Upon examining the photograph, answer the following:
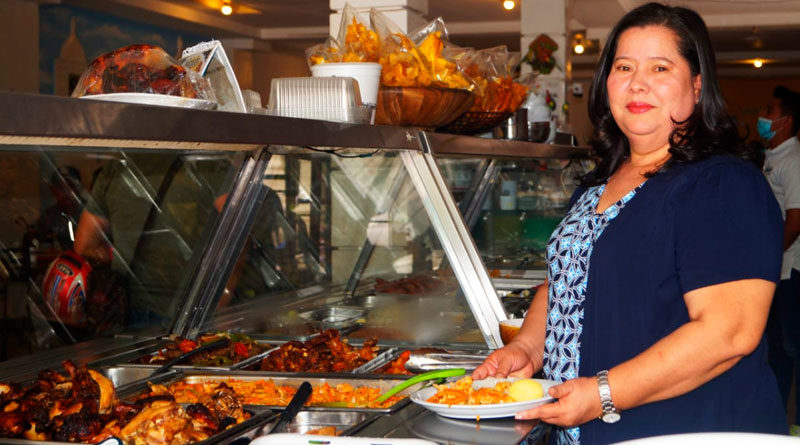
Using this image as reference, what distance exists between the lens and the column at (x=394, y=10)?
157 inches

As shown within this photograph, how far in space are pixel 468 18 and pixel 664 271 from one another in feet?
37.3

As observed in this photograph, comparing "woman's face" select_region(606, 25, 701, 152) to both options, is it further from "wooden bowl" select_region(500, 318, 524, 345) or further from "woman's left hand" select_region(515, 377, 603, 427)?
"wooden bowl" select_region(500, 318, 524, 345)

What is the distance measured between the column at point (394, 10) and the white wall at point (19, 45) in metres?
5.98

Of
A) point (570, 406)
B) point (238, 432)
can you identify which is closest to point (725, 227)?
point (570, 406)

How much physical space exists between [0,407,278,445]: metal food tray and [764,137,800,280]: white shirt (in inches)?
172

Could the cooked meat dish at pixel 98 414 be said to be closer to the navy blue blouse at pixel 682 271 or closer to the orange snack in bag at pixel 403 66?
the navy blue blouse at pixel 682 271

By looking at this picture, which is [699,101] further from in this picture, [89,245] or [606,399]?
[89,245]

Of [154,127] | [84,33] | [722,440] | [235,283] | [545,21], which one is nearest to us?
[722,440]

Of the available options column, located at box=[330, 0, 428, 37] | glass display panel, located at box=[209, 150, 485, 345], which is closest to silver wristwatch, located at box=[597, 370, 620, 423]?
glass display panel, located at box=[209, 150, 485, 345]

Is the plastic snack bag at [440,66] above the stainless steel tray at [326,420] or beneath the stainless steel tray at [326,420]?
above

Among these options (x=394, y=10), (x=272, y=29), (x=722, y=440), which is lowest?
(x=722, y=440)

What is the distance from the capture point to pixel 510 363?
78.6 inches

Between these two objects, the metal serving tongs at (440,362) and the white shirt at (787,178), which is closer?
the metal serving tongs at (440,362)

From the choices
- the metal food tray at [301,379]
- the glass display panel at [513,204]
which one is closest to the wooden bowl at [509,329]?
the metal food tray at [301,379]
